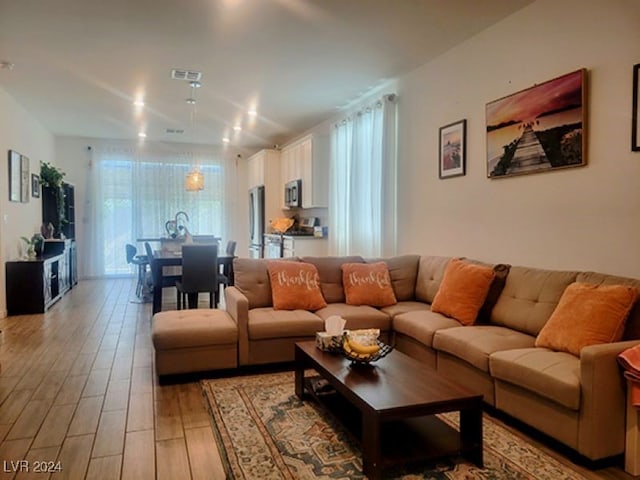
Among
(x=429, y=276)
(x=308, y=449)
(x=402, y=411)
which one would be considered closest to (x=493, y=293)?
(x=429, y=276)

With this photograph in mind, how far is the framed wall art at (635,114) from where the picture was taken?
271 cm

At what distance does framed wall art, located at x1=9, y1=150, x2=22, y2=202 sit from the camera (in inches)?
224

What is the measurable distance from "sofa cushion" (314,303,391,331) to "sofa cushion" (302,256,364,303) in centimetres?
28

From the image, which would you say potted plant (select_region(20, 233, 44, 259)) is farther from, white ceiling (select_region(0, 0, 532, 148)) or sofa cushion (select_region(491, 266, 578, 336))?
sofa cushion (select_region(491, 266, 578, 336))

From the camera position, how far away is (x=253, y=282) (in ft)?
13.1

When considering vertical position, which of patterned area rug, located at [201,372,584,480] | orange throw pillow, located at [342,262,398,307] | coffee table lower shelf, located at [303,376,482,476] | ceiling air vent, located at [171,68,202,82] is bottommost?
patterned area rug, located at [201,372,584,480]

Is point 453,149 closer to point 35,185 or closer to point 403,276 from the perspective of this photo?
point 403,276

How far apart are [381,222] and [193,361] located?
9.19 feet

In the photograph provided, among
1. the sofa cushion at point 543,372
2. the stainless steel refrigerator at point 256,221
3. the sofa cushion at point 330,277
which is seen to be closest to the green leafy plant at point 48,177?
the stainless steel refrigerator at point 256,221

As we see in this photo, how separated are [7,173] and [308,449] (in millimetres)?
5324

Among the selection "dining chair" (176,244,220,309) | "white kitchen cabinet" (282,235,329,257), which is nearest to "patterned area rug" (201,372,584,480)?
"dining chair" (176,244,220,309)

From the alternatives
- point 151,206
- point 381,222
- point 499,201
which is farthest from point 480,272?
point 151,206

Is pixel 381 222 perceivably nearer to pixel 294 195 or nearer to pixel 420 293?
pixel 420 293

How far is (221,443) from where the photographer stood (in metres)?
2.43
